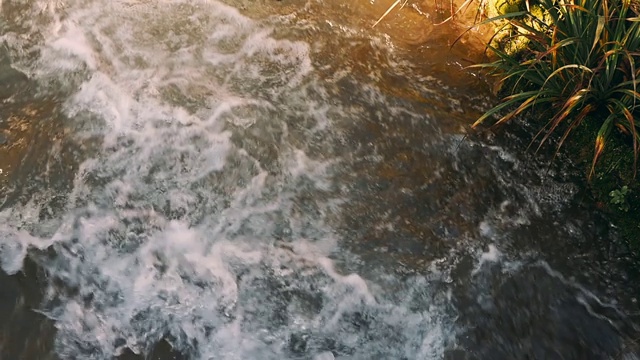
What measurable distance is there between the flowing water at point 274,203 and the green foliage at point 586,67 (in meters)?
0.42

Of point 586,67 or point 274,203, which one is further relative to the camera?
point 274,203

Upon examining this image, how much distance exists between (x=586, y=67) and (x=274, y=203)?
2394 millimetres

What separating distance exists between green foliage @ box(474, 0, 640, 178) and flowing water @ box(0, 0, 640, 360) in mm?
415

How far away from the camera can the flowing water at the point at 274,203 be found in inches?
141

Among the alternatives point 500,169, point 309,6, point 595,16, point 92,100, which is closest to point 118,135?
point 92,100

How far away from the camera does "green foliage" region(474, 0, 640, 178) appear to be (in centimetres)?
381

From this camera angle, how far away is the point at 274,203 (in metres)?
4.05

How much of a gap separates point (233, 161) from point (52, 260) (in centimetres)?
142

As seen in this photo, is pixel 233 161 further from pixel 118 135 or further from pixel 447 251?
pixel 447 251

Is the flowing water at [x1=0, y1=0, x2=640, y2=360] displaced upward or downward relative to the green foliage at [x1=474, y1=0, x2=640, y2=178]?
downward

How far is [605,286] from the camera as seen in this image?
151 inches

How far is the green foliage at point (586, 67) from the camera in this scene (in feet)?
12.5

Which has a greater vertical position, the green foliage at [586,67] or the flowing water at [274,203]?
the green foliage at [586,67]

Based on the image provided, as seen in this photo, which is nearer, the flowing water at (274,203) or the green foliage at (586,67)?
the flowing water at (274,203)
